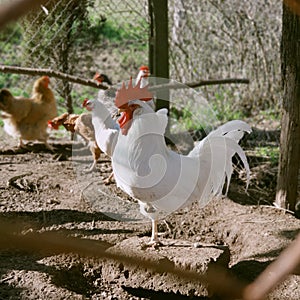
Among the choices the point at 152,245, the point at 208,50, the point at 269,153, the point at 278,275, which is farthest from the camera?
the point at 208,50

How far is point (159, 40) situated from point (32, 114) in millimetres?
1674

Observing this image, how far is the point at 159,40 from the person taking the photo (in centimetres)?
547

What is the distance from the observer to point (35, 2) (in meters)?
0.64

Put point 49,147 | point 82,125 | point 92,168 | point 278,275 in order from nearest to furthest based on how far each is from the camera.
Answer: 1. point 278,275
2. point 82,125
3. point 92,168
4. point 49,147

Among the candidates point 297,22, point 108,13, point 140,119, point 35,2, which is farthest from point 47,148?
point 35,2

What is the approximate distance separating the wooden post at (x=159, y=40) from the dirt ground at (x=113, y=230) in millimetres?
1049

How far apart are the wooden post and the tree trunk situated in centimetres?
169

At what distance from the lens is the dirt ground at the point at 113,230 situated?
3.37 m

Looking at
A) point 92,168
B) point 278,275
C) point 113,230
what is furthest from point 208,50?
point 278,275

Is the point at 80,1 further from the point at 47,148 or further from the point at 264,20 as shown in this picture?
the point at 264,20

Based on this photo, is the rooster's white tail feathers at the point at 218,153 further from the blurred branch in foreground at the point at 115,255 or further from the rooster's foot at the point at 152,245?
the blurred branch in foreground at the point at 115,255

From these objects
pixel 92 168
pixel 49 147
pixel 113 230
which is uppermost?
pixel 49 147

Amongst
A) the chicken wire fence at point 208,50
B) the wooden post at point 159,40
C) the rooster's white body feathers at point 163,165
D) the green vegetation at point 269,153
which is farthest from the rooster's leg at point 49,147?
the rooster's white body feathers at point 163,165

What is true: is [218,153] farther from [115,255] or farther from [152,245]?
[115,255]
